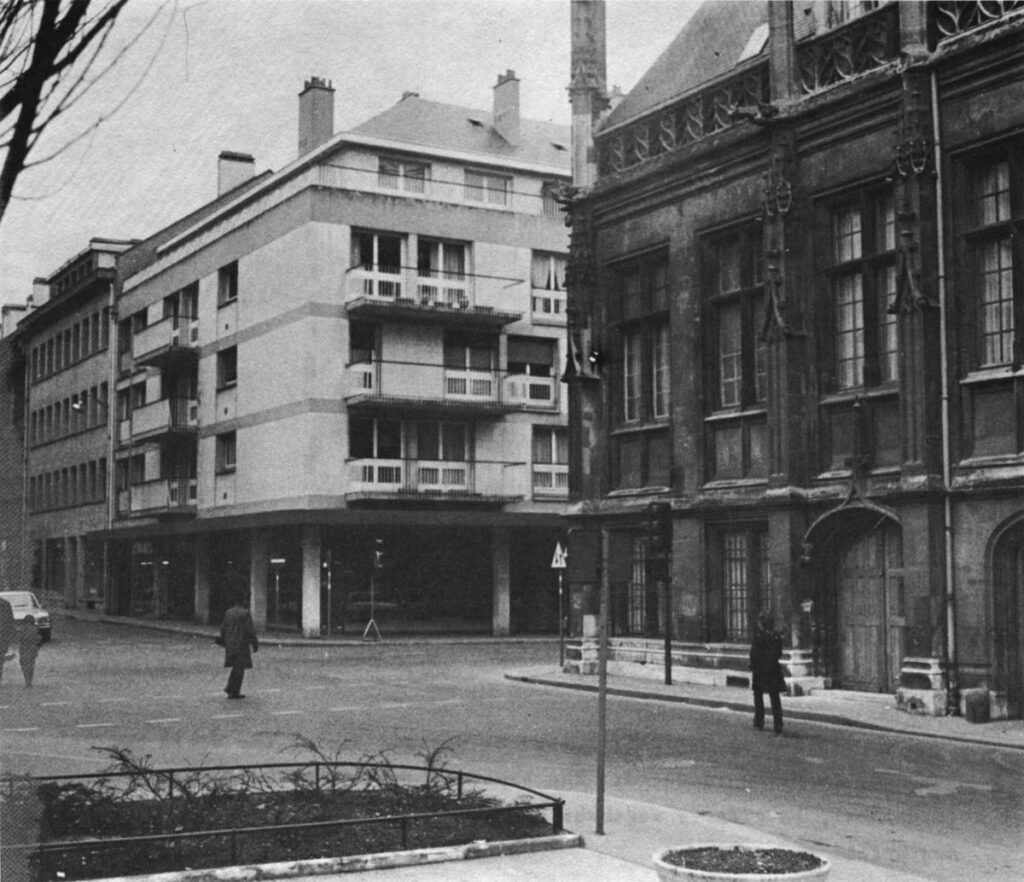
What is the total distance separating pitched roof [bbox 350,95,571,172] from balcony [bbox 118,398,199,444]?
11891 mm

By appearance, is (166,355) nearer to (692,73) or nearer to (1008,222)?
(692,73)

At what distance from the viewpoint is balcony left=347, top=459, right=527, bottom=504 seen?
38.6m

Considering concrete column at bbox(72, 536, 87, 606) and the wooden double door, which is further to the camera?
concrete column at bbox(72, 536, 87, 606)

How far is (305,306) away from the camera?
38.3 m

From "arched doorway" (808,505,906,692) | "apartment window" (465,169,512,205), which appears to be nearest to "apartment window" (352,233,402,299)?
"apartment window" (465,169,512,205)

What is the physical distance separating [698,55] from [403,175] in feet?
56.1

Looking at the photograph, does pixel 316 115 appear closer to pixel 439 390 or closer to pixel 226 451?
pixel 439 390

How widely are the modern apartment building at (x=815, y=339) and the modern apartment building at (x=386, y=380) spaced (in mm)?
13896

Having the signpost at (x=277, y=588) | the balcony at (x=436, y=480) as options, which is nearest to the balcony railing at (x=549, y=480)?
the balcony at (x=436, y=480)

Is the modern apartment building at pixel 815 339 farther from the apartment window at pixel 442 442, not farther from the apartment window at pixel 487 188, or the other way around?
the apartment window at pixel 487 188

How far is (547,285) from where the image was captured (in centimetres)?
4256

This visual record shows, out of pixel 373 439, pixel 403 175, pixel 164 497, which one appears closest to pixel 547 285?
pixel 403 175

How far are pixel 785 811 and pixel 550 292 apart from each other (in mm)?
32630

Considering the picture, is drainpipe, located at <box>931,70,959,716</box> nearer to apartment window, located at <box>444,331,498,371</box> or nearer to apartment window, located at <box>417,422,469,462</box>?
apartment window, located at <box>444,331,498,371</box>
